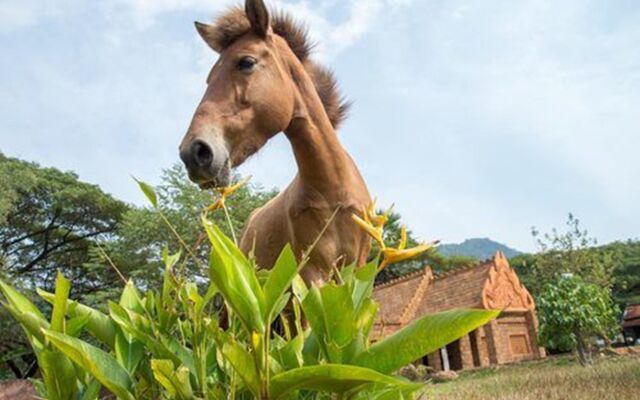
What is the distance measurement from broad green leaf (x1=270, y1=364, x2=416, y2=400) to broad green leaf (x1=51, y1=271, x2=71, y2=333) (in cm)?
36

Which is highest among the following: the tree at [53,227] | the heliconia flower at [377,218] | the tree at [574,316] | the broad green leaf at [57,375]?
the tree at [53,227]

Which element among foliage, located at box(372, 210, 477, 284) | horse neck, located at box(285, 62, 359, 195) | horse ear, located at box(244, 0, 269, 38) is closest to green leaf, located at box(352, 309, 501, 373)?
horse neck, located at box(285, 62, 359, 195)

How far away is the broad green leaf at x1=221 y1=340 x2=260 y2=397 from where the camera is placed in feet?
2.16

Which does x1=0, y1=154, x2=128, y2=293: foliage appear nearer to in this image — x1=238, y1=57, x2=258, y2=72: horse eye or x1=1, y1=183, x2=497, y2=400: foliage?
x1=238, y1=57, x2=258, y2=72: horse eye

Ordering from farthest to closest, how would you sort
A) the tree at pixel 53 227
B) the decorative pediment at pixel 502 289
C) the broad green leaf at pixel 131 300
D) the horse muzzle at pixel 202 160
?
the tree at pixel 53 227 < the decorative pediment at pixel 502 289 < the horse muzzle at pixel 202 160 < the broad green leaf at pixel 131 300

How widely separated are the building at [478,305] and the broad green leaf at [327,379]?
50.1 ft

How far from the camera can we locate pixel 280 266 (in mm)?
715

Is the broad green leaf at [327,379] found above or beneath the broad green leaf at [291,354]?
beneath

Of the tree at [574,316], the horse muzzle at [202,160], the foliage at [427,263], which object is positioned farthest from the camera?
the foliage at [427,263]

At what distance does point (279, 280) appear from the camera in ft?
2.33

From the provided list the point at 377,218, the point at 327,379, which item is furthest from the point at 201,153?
the point at 327,379

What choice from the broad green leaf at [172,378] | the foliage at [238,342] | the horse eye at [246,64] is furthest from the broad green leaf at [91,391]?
the horse eye at [246,64]

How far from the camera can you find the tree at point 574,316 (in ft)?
38.5

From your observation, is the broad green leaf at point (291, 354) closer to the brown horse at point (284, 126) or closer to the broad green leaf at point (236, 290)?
the broad green leaf at point (236, 290)
